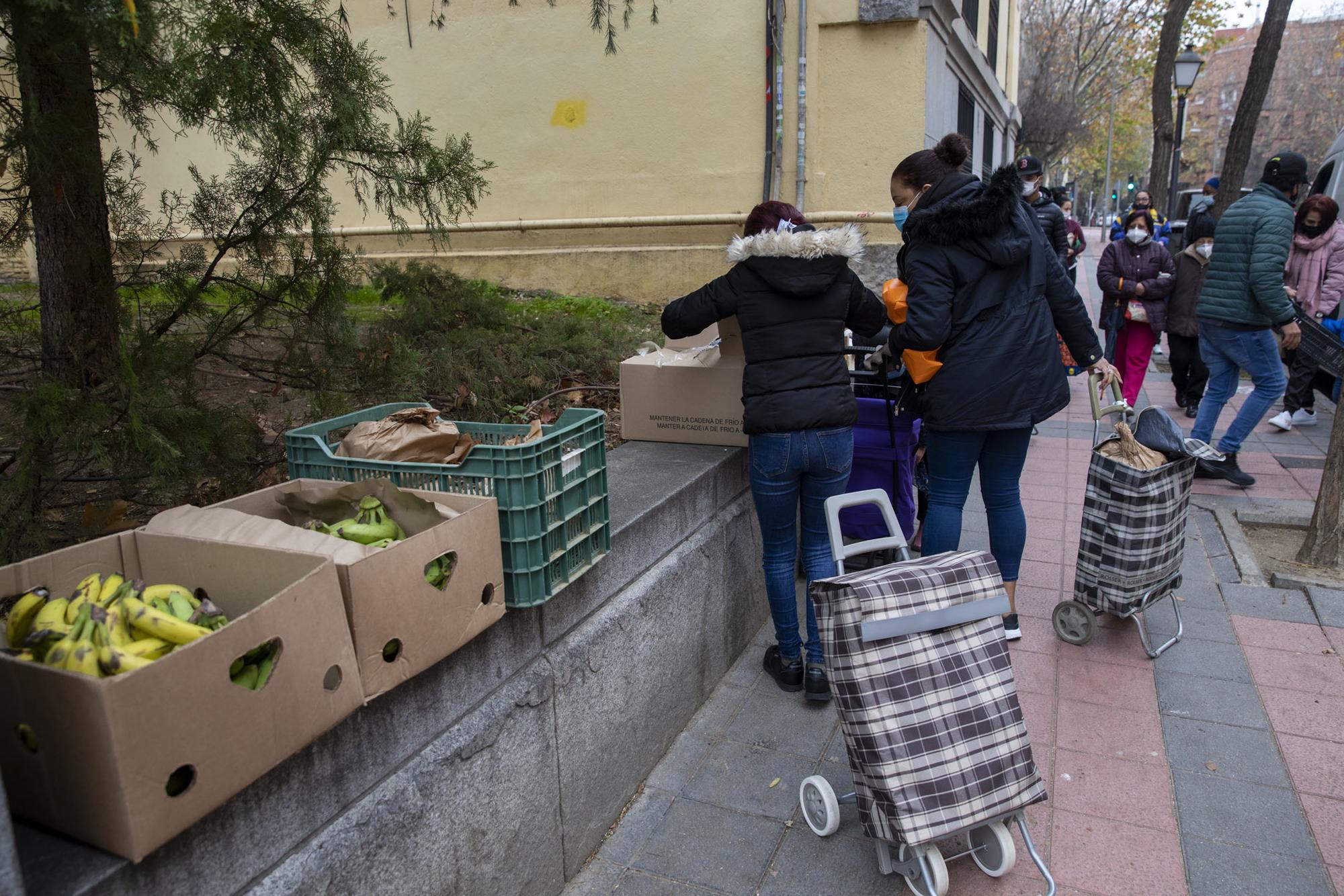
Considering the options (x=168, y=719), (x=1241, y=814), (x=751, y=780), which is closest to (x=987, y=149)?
(x=1241, y=814)

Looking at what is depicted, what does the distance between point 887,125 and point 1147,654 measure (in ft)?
22.3

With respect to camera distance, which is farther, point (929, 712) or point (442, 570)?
point (929, 712)

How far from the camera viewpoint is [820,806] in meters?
2.93

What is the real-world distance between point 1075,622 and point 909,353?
4.91ft

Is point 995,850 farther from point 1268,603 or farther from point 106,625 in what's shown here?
point 1268,603

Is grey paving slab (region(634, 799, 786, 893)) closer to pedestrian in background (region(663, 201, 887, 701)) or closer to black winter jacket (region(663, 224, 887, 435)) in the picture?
pedestrian in background (region(663, 201, 887, 701))

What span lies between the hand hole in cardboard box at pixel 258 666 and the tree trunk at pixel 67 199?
61.9 inches

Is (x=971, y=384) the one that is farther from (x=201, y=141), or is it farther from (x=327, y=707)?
(x=201, y=141)

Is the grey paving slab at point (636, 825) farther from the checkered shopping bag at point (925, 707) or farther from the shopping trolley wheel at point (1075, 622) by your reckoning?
the shopping trolley wheel at point (1075, 622)

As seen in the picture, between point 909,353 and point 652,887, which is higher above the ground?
point 909,353

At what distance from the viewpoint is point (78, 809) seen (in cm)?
141

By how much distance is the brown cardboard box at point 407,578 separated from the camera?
1.82 metres

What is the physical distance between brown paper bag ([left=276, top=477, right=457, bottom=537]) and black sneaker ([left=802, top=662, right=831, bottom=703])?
200 cm

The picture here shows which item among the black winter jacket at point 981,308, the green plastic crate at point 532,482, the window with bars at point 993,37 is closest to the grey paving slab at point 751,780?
the green plastic crate at point 532,482
